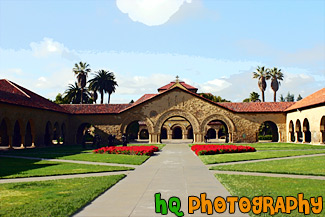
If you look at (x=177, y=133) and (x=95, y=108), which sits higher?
(x=95, y=108)

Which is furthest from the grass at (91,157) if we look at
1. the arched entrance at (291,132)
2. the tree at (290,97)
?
the tree at (290,97)

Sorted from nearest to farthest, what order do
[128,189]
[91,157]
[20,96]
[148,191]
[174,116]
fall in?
1. [148,191]
2. [128,189]
3. [91,157]
4. [20,96]
5. [174,116]

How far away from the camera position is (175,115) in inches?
1841

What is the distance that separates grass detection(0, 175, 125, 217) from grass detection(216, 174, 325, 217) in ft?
13.5

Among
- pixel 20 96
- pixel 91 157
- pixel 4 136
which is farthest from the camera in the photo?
pixel 4 136

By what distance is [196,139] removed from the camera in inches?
1844

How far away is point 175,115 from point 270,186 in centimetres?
3618

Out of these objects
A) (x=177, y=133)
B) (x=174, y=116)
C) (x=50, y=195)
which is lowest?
(x=50, y=195)

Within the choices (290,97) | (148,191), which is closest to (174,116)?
(148,191)

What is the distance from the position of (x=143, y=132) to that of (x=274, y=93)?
3107 cm

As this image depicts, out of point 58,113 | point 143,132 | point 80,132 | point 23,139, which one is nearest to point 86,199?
point 23,139

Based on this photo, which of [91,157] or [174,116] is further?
[174,116]

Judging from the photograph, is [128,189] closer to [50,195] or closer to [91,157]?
[50,195]

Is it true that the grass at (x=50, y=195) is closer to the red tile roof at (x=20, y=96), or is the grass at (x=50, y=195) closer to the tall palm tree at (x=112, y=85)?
the red tile roof at (x=20, y=96)
